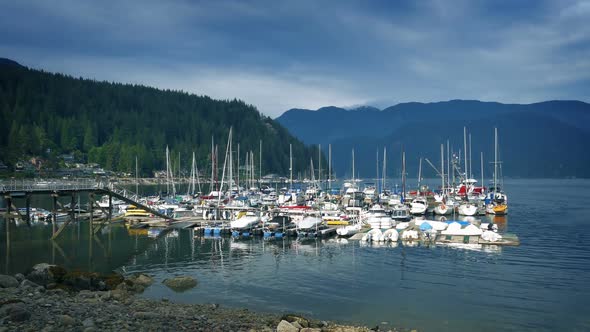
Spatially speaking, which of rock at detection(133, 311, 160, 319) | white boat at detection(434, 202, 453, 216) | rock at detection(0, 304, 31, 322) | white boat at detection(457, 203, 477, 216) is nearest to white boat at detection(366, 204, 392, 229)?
white boat at detection(434, 202, 453, 216)

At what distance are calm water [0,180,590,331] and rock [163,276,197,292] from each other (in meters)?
0.77

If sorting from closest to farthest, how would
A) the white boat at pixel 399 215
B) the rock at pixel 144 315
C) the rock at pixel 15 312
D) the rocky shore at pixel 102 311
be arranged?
1. the rock at pixel 15 312
2. the rocky shore at pixel 102 311
3. the rock at pixel 144 315
4. the white boat at pixel 399 215

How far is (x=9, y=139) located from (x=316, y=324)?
169774 mm

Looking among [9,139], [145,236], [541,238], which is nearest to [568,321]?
[541,238]

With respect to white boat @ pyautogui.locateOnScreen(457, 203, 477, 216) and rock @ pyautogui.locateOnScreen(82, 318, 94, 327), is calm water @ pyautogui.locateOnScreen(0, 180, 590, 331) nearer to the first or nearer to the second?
rock @ pyautogui.locateOnScreen(82, 318, 94, 327)

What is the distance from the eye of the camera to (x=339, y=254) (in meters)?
47.8

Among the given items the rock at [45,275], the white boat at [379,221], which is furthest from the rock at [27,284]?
the white boat at [379,221]

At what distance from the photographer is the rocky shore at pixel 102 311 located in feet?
66.6

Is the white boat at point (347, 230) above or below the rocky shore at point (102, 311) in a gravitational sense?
below

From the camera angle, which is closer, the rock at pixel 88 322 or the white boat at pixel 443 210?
the rock at pixel 88 322

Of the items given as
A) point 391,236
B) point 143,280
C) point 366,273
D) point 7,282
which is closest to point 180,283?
point 143,280

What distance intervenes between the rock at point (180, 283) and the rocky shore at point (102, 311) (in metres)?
2.29

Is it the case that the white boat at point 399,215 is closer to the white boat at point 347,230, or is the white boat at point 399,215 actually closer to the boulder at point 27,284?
the white boat at point 347,230

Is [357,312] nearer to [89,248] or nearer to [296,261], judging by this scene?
[296,261]
